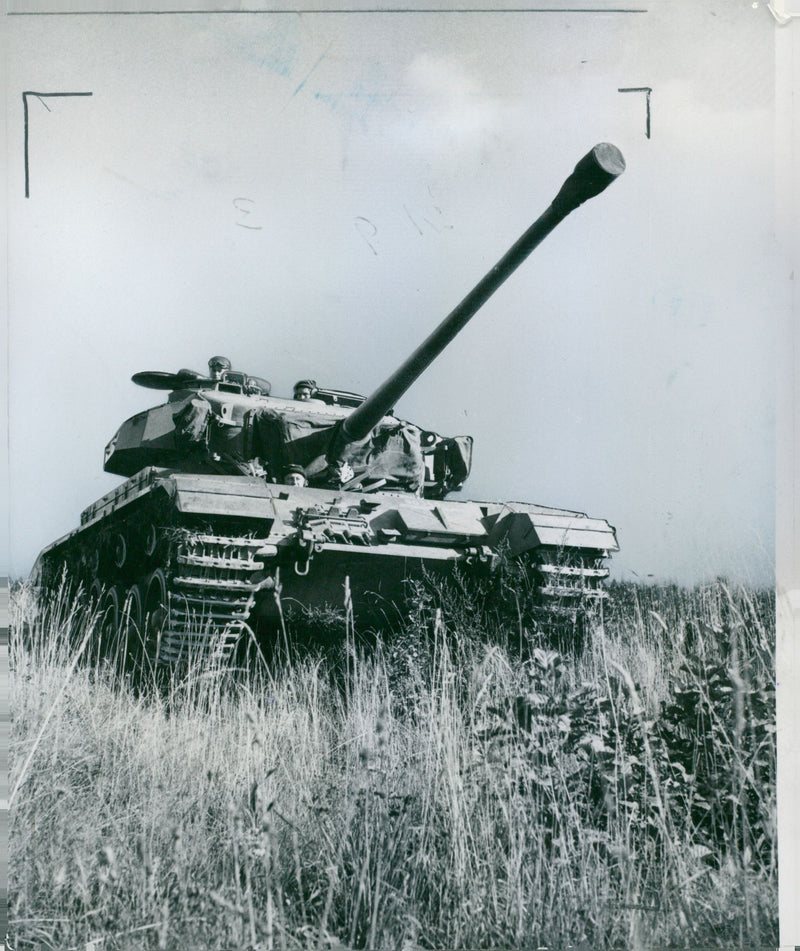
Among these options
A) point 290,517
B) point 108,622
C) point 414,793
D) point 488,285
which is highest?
point 488,285

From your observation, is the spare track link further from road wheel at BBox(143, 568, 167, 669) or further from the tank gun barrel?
the tank gun barrel

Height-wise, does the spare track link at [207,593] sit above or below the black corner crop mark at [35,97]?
below

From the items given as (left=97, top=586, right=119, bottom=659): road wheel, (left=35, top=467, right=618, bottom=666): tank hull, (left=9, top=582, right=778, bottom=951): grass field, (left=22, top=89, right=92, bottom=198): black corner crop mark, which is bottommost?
(left=9, top=582, right=778, bottom=951): grass field

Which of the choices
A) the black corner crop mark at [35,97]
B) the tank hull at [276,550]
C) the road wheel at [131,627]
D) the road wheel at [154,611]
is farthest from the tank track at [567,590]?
the black corner crop mark at [35,97]

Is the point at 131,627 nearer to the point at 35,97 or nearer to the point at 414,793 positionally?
the point at 414,793

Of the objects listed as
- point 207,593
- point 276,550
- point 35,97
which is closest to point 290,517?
→ point 276,550

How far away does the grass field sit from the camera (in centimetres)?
467

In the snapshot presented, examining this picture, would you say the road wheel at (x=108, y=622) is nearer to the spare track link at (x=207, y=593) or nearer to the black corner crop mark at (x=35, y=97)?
the spare track link at (x=207, y=593)

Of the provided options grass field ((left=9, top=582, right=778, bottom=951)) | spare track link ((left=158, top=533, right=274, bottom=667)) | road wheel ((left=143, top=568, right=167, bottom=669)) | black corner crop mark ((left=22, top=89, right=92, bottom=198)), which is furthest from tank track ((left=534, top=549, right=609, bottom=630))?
black corner crop mark ((left=22, top=89, right=92, bottom=198))

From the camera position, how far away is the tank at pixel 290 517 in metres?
5.30

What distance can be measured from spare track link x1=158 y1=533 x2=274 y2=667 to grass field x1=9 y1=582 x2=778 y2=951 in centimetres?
14

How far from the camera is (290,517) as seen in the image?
542 cm

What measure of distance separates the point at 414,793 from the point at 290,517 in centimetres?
144

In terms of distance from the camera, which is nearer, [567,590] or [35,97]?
[35,97]
